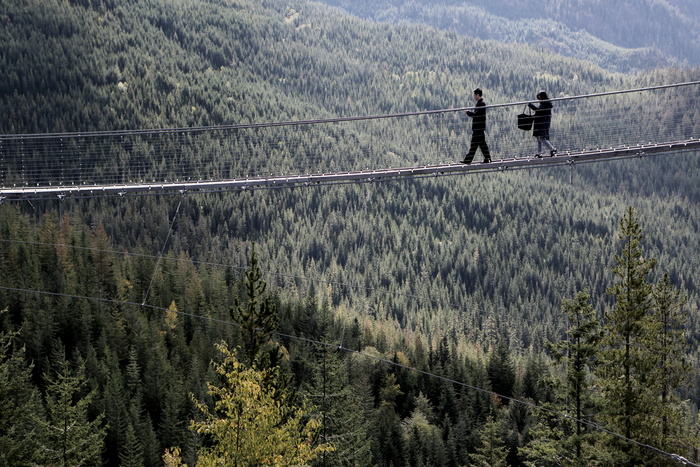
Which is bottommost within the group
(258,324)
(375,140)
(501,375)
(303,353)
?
(501,375)

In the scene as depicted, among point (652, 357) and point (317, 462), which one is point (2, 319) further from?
point (652, 357)

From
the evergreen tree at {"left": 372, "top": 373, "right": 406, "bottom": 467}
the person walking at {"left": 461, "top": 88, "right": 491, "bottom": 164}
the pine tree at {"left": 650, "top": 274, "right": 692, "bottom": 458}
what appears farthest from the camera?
the evergreen tree at {"left": 372, "top": 373, "right": 406, "bottom": 467}

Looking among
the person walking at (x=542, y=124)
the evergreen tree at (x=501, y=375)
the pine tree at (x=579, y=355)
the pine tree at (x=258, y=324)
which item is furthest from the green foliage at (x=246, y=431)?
the evergreen tree at (x=501, y=375)

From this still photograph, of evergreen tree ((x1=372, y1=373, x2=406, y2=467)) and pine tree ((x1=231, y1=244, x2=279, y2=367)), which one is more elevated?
pine tree ((x1=231, y1=244, x2=279, y2=367))

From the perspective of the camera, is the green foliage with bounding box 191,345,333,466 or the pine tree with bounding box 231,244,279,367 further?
the pine tree with bounding box 231,244,279,367

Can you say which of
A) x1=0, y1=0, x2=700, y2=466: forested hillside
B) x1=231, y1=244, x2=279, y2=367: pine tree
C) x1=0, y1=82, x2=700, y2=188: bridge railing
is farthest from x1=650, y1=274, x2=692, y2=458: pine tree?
x1=231, y1=244, x2=279, y2=367: pine tree

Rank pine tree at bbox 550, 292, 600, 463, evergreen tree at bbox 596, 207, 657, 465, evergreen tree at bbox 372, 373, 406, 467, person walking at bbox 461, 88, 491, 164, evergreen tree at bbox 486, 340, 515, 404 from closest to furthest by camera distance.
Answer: person walking at bbox 461, 88, 491, 164 → evergreen tree at bbox 596, 207, 657, 465 → pine tree at bbox 550, 292, 600, 463 → evergreen tree at bbox 372, 373, 406, 467 → evergreen tree at bbox 486, 340, 515, 404

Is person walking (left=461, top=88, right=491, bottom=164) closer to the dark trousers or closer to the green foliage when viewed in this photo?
the dark trousers

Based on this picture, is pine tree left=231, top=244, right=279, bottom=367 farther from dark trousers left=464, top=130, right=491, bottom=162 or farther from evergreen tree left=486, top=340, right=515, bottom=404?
evergreen tree left=486, top=340, right=515, bottom=404

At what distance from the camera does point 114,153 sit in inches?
5989

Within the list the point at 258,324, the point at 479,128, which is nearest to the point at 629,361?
the point at 479,128

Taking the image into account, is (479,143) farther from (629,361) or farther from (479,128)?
(629,361)

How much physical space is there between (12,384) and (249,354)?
8.50 m

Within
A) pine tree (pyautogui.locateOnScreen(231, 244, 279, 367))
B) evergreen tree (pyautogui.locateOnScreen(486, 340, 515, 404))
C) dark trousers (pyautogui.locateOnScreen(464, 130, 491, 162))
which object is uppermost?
dark trousers (pyautogui.locateOnScreen(464, 130, 491, 162))
